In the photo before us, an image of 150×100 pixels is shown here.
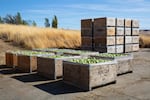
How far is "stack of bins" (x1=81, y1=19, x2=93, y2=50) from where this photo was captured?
1582cm

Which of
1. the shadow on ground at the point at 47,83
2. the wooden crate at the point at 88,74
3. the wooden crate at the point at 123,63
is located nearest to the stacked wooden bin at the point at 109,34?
the wooden crate at the point at 123,63

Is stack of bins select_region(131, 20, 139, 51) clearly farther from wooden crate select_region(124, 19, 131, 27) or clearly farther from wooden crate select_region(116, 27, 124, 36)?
wooden crate select_region(116, 27, 124, 36)

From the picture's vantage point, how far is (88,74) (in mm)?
6961

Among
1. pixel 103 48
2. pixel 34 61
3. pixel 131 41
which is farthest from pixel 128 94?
pixel 131 41

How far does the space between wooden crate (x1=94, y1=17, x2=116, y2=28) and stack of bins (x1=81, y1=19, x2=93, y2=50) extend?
1.24 feet

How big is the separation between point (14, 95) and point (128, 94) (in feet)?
10.3

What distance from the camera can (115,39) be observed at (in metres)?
15.9

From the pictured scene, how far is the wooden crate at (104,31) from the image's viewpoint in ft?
49.5

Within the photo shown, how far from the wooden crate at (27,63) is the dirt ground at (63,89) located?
75 centimetres

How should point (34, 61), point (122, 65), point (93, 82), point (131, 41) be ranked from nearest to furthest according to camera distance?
1. point (93, 82)
2. point (122, 65)
3. point (34, 61)
4. point (131, 41)

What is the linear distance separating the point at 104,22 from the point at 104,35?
807 millimetres

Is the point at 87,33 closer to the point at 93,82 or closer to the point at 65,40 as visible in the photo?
the point at 65,40

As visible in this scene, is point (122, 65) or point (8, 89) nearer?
point (8, 89)

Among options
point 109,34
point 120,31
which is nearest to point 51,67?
point 109,34
